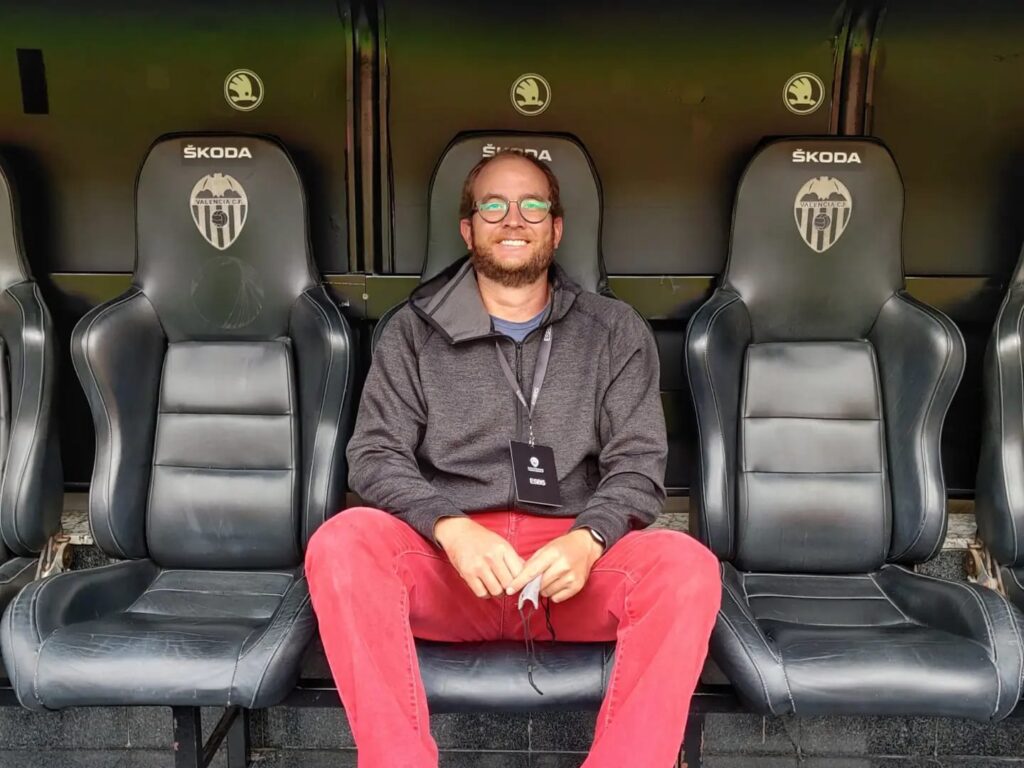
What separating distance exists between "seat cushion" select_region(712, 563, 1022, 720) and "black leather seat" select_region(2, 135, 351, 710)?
866 mm

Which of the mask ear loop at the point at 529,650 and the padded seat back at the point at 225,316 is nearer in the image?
the mask ear loop at the point at 529,650

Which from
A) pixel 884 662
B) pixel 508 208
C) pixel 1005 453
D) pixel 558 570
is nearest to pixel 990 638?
pixel 884 662

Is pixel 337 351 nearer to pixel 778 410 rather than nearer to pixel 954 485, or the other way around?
pixel 778 410

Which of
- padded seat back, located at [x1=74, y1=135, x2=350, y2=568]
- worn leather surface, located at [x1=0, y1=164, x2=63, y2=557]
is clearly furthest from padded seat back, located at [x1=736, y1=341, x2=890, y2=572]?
worn leather surface, located at [x1=0, y1=164, x2=63, y2=557]

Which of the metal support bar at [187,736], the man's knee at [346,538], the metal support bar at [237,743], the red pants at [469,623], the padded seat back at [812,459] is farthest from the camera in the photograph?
the metal support bar at [237,743]

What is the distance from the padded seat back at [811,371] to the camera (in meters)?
1.84

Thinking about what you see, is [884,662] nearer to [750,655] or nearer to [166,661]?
[750,655]

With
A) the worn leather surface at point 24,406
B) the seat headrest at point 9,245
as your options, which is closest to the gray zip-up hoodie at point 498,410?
the worn leather surface at point 24,406

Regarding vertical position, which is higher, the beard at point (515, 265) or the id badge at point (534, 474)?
the beard at point (515, 265)

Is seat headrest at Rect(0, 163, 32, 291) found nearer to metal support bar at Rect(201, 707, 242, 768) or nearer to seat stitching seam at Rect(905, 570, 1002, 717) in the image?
metal support bar at Rect(201, 707, 242, 768)

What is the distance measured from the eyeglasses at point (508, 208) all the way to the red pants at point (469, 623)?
2.09ft

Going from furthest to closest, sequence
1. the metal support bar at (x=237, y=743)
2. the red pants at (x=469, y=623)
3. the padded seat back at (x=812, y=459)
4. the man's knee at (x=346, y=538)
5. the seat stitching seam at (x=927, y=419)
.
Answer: the metal support bar at (x=237, y=743), the padded seat back at (x=812, y=459), the seat stitching seam at (x=927, y=419), the man's knee at (x=346, y=538), the red pants at (x=469, y=623)

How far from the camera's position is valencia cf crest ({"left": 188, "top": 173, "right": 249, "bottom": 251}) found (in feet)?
6.23

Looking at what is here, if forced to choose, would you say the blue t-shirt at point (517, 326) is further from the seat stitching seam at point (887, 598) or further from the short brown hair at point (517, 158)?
the seat stitching seam at point (887, 598)
